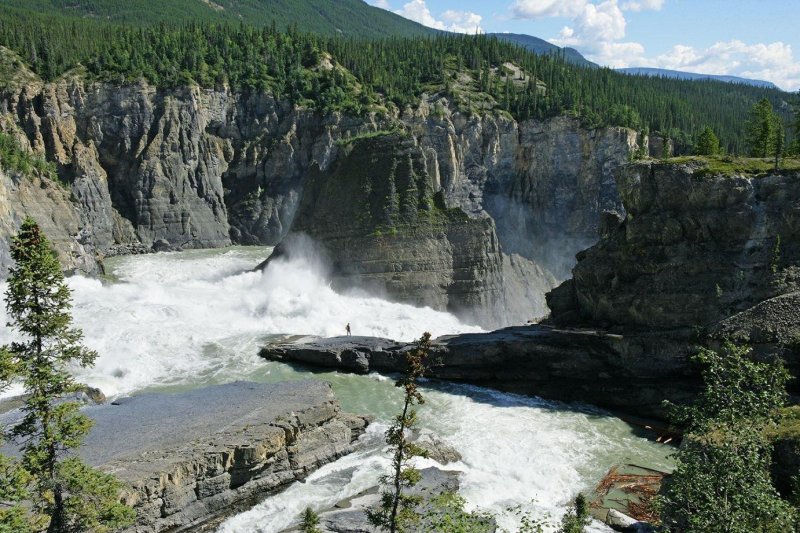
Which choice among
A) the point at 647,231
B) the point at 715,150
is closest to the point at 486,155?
the point at 715,150

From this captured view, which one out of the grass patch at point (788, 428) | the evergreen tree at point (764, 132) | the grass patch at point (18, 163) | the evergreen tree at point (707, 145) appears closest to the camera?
the grass patch at point (788, 428)

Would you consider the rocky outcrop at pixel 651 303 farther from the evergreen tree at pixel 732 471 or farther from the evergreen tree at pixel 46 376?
the evergreen tree at pixel 46 376

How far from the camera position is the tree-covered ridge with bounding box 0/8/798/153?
93.7 metres

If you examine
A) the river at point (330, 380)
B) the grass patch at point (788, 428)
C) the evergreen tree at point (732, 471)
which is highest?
the evergreen tree at point (732, 471)

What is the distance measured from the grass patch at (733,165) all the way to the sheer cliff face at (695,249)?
44 cm

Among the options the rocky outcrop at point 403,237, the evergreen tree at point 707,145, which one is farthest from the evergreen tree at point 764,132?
the rocky outcrop at point 403,237

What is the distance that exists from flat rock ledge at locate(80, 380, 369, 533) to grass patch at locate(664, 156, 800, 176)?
78.0 feet

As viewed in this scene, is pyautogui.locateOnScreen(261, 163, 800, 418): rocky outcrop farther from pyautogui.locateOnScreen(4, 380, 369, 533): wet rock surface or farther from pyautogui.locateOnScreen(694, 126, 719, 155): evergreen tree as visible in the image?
pyautogui.locateOnScreen(694, 126, 719, 155): evergreen tree

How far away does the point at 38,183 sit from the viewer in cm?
6353

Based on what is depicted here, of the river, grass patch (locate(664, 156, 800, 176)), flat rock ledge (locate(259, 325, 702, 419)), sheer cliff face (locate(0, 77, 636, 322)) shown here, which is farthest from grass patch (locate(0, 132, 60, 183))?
grass patch (locate(664, 156, 800, 176))

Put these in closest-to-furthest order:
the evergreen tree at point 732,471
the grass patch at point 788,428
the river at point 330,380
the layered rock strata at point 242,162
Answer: the evergreen tree at point 732,471
the grass patch at point 788,428
the river at point 330,380
the layered rock strata at point 242,162

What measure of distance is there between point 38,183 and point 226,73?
4513 centimetres

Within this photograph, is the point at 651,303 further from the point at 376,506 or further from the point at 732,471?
the point at 732,471

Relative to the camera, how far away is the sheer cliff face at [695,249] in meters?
35.3
